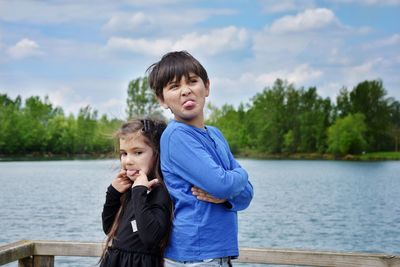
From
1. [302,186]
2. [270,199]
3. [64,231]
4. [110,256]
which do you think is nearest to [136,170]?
[110,256]

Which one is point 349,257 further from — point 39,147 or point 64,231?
point 39,147

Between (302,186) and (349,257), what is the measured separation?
40.3 m

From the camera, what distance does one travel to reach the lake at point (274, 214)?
19.5 meters

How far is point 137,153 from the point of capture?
250cm

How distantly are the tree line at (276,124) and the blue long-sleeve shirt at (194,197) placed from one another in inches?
3279

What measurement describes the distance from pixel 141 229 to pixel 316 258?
129cm

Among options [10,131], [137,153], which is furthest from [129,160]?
[10,131]

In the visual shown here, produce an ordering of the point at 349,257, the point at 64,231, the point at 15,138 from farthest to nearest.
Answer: the point at 15,138, the point at 64,231, the point at 349,257

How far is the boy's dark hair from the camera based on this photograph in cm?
238

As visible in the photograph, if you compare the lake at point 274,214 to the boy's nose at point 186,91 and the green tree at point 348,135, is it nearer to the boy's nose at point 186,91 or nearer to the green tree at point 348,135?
the boy's nose at point 186,91

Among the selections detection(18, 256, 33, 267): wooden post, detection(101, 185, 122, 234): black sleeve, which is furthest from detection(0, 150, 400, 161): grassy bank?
detection(101, 185, 122, 234): black sleeve

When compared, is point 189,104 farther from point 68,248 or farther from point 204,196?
point 68,248

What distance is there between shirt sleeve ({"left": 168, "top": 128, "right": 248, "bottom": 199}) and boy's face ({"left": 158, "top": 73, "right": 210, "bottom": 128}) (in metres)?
0.08

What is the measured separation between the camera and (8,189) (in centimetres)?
3638
